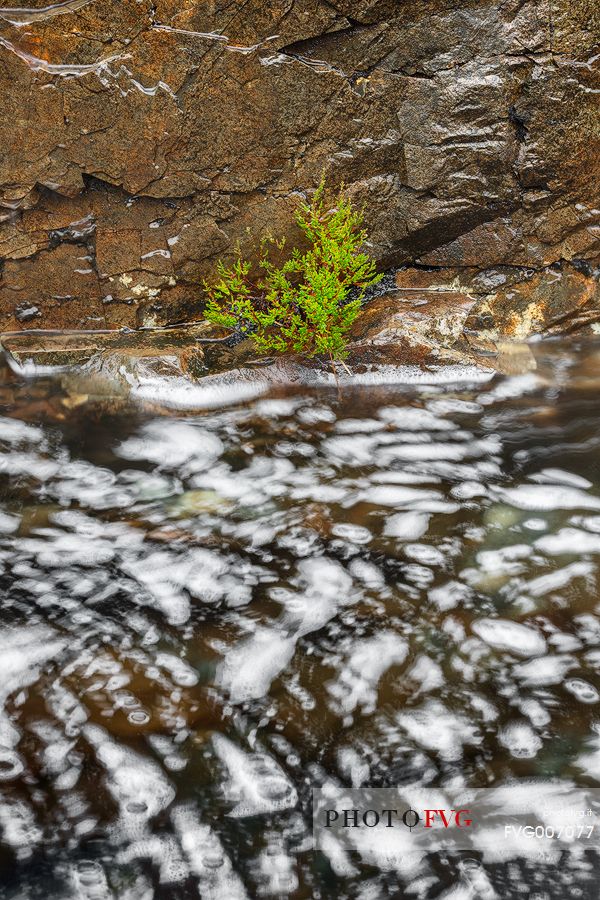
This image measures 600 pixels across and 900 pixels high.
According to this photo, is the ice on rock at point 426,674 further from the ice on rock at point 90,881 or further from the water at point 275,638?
the ice on rock at point 90,881

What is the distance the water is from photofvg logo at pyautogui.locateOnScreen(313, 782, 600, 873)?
45 millimetres

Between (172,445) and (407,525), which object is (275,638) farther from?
(172,445)

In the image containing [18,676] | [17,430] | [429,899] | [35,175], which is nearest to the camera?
[429,899]

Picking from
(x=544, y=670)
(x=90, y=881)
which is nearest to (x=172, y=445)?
(x=544, y=670)

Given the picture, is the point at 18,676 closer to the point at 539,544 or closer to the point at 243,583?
the point at 243,583

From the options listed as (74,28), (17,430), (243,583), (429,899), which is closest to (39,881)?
(429,899)

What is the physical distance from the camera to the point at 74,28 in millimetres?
5336

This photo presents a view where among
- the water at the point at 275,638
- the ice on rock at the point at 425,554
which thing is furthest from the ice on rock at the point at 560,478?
the ice on rock at the point at 425,554

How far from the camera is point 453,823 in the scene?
2631 millimetres

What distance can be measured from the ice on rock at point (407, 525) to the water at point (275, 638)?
12mm

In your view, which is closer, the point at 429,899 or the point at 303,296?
the point at 429,899

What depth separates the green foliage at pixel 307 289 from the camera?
586 cm

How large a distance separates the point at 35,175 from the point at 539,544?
4685 millimetres

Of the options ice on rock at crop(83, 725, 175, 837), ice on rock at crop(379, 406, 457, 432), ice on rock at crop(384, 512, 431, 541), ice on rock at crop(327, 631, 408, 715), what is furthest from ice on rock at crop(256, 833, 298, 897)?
ice on rock at crop(379, 406, 457, 432)
